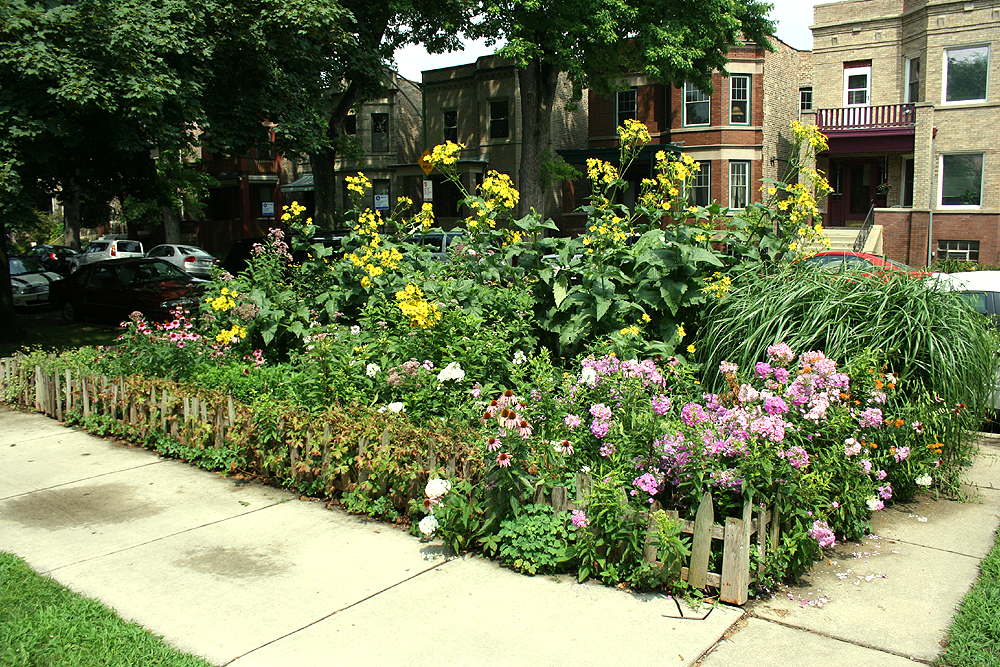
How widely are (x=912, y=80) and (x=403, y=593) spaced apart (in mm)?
31176

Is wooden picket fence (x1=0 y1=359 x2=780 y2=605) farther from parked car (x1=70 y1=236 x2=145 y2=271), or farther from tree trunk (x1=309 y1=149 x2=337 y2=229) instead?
parked car (x1=70 y1=236 x2=145 y2=271)

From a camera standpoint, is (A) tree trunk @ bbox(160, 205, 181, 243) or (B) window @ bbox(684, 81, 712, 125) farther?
(A) tree trunk @ bbox(160, 205, 181, 243)

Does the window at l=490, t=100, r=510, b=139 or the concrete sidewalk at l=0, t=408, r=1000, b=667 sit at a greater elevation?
the window at l=490, t=100, r=510, b=139

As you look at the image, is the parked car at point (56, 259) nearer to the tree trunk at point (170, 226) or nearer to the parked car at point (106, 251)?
the parked car at point (106, 251)

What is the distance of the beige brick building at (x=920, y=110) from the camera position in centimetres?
2689

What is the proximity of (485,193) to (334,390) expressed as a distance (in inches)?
105

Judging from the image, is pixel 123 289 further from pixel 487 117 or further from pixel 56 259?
pixel 487 117

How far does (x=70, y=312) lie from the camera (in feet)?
64.7

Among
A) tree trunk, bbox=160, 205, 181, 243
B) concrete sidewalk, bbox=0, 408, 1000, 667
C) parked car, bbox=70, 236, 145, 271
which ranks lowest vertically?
concrete sidewalk, bbox=0, 408, 1000, 667

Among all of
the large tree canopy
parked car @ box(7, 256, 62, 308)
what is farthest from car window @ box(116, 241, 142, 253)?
the large tree canopy

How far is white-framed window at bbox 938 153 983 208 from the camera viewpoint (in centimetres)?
2717

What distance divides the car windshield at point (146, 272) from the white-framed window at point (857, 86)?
24.9m

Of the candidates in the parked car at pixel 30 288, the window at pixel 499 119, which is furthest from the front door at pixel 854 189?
the parked car at pixel 30 288

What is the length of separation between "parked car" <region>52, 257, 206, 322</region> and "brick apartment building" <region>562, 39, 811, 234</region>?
19347mm
